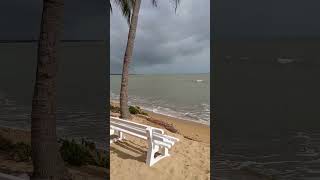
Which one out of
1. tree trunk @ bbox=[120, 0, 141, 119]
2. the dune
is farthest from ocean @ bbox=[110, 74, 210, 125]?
the dune

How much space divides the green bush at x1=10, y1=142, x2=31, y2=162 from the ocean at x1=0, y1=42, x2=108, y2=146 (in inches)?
42.9

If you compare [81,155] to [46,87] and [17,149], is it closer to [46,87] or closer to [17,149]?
[17,149]

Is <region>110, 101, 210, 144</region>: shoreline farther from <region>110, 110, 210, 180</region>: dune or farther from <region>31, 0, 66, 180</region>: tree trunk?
<region>31, 0, 66, 180</region>: tree trunk

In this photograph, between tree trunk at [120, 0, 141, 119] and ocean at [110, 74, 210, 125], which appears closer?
tree trunk at [120, 0, 141, 119]

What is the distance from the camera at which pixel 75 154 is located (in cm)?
585

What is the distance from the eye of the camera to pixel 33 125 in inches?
151

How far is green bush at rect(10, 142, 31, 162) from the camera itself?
5570 millimetres

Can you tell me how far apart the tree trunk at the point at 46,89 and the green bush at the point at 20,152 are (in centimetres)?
181

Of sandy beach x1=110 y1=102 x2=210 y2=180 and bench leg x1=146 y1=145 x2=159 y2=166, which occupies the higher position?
bench leg x1=146 y1=145 x2=159 y2=166

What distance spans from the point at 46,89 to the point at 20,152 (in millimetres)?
2389

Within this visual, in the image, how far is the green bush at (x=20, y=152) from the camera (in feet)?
18.3
